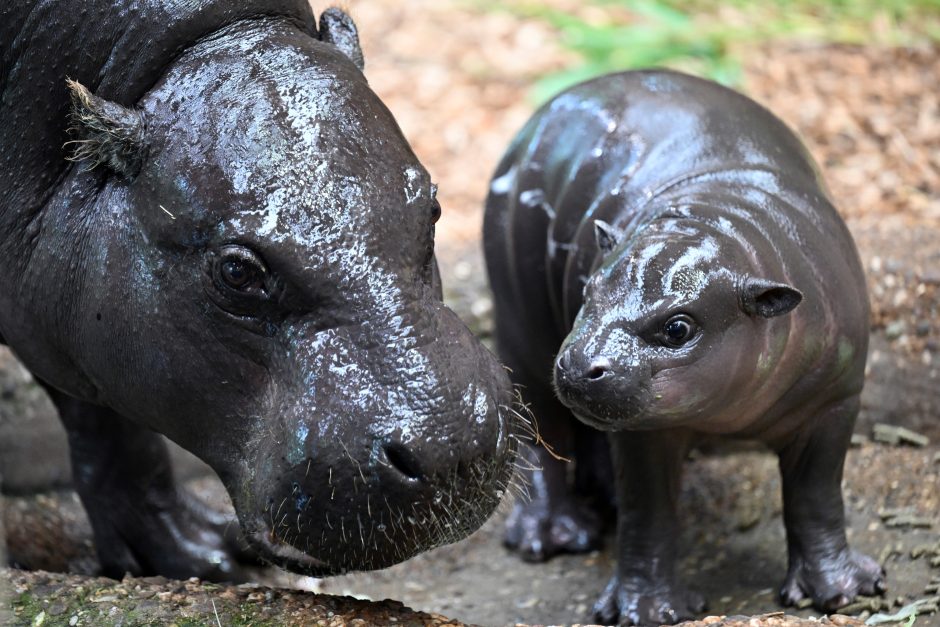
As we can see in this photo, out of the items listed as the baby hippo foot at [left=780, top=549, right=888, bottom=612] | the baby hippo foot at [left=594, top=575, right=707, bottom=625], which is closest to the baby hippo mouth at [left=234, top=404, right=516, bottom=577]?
the baby hippo foot at [left=594, top=575, right=707, bottom=625]

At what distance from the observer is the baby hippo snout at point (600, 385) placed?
4039 mm

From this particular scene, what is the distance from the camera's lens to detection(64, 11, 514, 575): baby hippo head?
344 centimetres

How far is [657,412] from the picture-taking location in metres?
4.16

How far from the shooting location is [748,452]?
612 cm

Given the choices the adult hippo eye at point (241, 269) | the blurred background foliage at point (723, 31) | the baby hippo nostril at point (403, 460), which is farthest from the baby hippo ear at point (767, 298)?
the blurred background foliage at point (723, 31)

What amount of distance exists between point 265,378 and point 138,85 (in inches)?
37.8

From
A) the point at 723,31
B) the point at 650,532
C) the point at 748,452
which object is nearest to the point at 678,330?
the point at 650,532

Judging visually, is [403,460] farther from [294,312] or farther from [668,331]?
[668,331]

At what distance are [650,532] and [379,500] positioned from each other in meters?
1.53

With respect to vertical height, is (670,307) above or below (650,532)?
above

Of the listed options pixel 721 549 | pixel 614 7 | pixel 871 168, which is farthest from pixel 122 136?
pixel 614 7

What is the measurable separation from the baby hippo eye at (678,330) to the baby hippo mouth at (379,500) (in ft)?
2.27

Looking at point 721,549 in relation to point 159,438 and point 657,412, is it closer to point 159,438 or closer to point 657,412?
point 657,412

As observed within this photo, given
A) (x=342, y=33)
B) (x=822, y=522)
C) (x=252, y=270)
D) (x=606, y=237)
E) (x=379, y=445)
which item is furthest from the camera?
(x=822, y=522)
